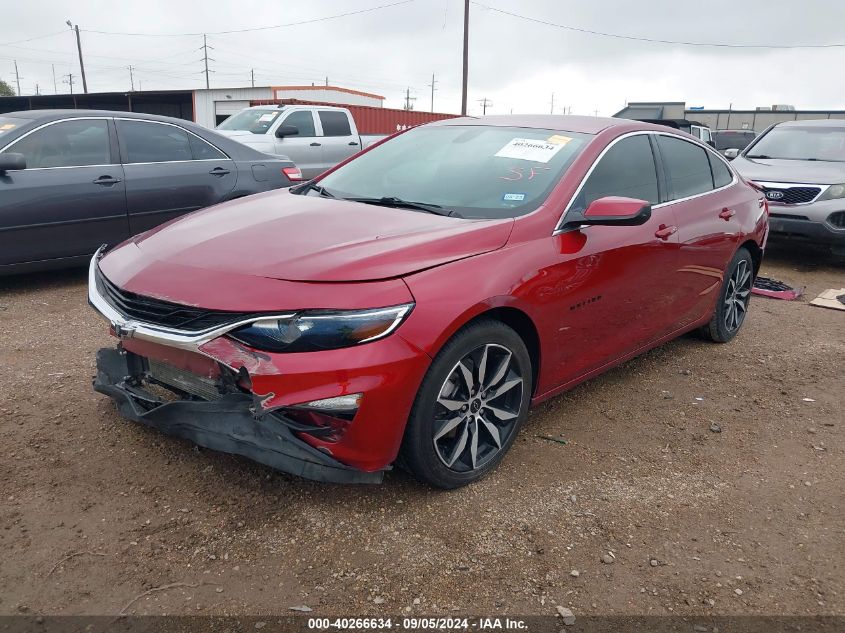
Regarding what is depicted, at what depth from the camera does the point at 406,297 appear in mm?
2576

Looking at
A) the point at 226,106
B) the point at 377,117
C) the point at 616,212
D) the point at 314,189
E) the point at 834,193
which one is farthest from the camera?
the point at 226,106

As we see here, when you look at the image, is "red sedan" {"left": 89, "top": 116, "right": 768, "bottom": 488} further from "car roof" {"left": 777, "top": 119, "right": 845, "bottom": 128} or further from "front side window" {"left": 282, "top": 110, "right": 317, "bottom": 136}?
"front side window" {"left": 282, "top": 110, "right": 317, "bottom": 136}

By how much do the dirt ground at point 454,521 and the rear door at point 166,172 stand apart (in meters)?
2.51

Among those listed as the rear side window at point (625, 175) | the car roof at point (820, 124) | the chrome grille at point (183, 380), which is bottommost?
the chrome grille at point (183, 380)

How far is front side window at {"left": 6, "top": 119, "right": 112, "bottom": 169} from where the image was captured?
5.66 metres

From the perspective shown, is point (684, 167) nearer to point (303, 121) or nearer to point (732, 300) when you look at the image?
point (732, 300)

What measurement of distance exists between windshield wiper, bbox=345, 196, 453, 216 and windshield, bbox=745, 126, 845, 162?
746 cm

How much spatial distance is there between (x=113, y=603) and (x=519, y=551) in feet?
4.69

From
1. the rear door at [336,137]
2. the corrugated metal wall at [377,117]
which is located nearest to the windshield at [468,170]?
the rear door at [336,137]

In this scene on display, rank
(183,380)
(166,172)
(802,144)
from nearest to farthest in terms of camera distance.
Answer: (183,380), (166,172), (802,144)

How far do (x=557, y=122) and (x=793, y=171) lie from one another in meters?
5.74

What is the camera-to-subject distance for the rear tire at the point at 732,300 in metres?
4.95

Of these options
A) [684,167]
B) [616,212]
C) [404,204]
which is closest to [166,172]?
[404,204]

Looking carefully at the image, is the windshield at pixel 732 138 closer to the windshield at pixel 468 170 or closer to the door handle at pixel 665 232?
the door handle at pixel 665 232
